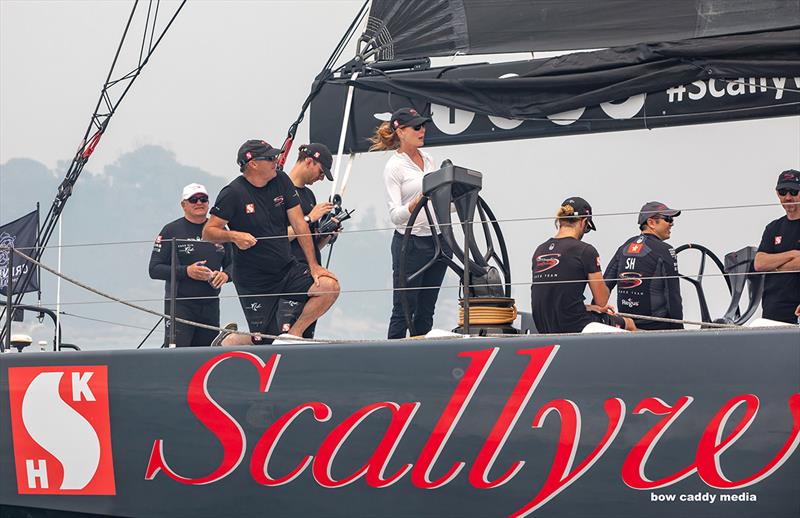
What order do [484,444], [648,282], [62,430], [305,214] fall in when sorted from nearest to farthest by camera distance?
[484,444] → [62,430] → [648,282] → [305,214]

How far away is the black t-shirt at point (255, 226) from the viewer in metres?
4.78

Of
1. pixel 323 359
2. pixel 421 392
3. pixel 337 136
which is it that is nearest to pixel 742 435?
pixel 421 392

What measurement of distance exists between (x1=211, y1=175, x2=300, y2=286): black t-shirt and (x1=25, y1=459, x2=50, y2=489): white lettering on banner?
105 centimetres

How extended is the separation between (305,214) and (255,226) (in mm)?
466

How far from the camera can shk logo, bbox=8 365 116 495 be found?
4691mm

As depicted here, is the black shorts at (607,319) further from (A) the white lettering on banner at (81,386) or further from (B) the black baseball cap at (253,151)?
(A) the white lettering on banner at (81,386)

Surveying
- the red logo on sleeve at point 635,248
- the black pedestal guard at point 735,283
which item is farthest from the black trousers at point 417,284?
the black pedestal guard at point 735,283

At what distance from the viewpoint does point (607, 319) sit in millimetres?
4680

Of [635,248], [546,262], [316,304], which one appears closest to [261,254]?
[316,304]

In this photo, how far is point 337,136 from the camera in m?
5.64

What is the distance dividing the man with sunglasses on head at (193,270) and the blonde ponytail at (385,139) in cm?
82

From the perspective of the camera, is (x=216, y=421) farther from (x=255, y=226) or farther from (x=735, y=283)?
(x=735, y=283)

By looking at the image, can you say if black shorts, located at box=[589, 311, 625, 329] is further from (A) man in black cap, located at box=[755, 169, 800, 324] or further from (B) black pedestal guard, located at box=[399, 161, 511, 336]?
(A) man in black cap, located at box=[755, 169, 800, 324]

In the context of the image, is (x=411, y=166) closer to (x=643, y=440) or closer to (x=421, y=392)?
(x=421, y=392)
